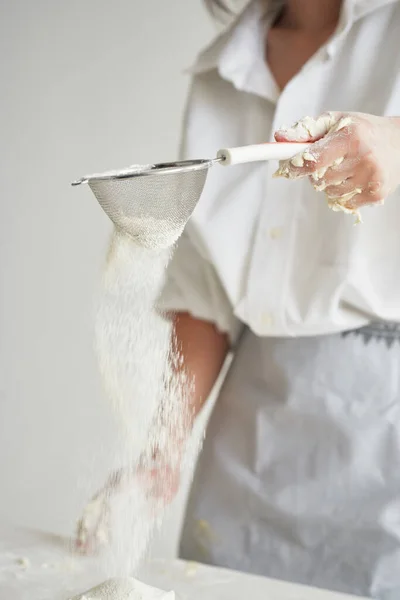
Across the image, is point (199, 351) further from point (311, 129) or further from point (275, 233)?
point (311, 129)

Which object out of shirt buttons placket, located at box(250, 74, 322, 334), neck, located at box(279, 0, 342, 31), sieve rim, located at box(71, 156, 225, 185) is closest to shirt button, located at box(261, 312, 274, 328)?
shirt buttons placket, located at box(250, 74, 322, 334)

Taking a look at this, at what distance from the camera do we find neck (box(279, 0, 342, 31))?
1.00m

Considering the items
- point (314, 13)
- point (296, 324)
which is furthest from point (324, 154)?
point (314, 13)

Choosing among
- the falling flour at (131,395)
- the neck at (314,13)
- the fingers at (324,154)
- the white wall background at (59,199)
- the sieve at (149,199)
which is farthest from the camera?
the white wall background at (59,199)

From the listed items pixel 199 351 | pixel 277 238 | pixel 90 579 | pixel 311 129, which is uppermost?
pixel 311 129

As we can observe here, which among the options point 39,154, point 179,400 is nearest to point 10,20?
point 39,154

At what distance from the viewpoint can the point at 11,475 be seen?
2168 mm

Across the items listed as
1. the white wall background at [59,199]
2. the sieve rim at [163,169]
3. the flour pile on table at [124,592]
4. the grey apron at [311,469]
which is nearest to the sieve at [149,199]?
the sieve rim at [163,169]

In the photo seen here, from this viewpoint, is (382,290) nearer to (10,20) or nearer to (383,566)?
(383,566)

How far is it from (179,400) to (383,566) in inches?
11.8

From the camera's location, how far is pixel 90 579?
90 centimetres

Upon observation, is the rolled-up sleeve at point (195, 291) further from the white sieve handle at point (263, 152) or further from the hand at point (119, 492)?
the white sieve handle at point (263, 152)

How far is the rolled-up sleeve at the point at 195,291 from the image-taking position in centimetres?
105

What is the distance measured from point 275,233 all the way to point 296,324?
0.39 feet
